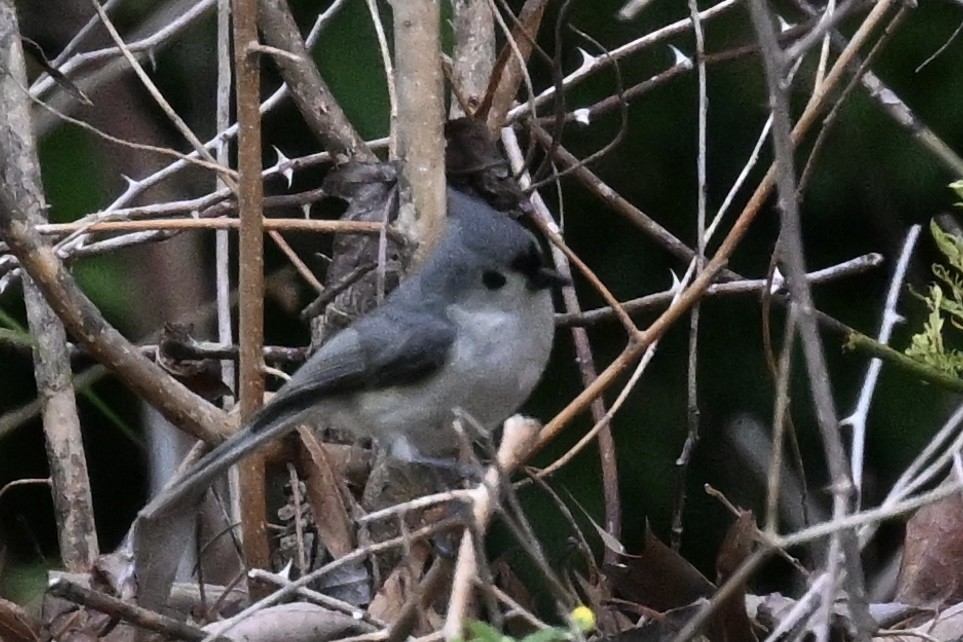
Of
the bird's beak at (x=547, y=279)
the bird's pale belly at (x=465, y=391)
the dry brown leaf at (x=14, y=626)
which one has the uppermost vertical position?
the bird's beak at (x=547, y=279)

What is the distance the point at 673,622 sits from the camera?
116cm

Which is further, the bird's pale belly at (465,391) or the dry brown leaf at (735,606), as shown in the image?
the bird's pale belly at (465,391)

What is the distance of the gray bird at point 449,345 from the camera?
58.6 inches

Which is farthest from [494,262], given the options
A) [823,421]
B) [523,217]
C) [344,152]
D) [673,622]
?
[823,421]

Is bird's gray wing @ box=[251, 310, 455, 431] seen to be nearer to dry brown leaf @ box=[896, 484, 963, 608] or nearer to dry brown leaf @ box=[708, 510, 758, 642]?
dry brown leaf @ box=[708, 510, 758, 642]

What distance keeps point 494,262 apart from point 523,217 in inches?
3.2

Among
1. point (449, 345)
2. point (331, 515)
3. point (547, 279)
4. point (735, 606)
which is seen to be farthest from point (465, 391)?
point (735, 606)

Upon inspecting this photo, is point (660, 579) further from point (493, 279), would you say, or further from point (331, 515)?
point (493, 279)

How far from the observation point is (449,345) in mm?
1583

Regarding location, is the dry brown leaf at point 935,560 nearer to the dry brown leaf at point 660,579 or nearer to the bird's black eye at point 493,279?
the dry brown leaf at point 660,579

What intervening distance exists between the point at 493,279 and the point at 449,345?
0.33ft

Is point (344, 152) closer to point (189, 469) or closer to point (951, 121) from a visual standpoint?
point (189, 469)

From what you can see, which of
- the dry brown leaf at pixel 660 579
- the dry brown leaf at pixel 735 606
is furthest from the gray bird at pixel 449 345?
the dry brown leaf at pixel 735 606

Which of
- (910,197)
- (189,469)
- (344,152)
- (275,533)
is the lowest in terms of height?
(275,533)
